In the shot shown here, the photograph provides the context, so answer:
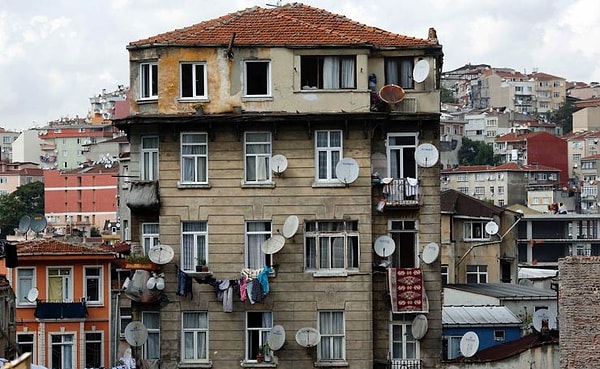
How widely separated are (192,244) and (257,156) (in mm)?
3096

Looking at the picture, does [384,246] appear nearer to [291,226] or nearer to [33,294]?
[291,226]

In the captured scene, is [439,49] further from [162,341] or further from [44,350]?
[44,350]

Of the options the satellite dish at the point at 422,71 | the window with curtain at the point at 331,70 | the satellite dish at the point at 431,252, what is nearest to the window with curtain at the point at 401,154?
the satellite dish at the point at 422,71

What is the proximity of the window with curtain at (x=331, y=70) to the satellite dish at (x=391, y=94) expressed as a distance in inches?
34.4

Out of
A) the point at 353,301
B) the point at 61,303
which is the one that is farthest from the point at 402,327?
the point at 61,303

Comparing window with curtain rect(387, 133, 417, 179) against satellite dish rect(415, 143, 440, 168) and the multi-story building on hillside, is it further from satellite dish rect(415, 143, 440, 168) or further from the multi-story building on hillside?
satellite dish rect(415, 143, 440, 168)

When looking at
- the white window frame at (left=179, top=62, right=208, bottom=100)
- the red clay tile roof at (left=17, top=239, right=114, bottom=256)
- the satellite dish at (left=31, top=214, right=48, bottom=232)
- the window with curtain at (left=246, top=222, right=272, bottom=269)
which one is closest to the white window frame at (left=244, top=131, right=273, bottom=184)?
the window with curtain at (left=246, top=222, right=272, bottom=269)

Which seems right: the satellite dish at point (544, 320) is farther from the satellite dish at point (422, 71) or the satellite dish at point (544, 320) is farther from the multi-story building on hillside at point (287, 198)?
the satellite dish at point (422, 71)

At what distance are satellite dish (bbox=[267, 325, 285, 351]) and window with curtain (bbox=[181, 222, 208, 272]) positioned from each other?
2.98 m

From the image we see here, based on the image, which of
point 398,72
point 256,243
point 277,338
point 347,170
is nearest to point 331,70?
point 398,72

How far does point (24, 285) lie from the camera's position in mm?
62062

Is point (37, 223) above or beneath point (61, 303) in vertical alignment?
above

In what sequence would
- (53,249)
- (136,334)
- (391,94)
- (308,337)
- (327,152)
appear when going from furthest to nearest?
(53,249) < (327,152) < (391,94) < (136,334) < (308,337)

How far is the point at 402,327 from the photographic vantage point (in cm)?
4862
